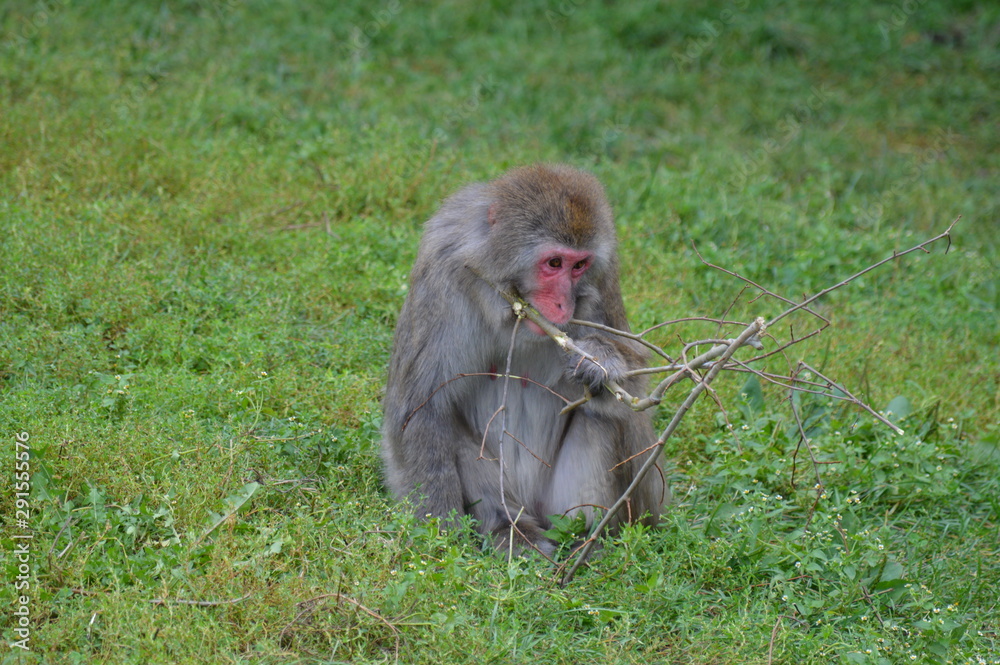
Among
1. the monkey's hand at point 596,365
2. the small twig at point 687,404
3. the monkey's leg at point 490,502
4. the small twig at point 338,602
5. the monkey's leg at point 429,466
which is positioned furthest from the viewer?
the monkey's leg at point 490,502

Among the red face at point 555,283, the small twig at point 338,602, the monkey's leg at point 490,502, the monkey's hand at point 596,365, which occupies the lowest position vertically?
the monkey's leg at point 490,502

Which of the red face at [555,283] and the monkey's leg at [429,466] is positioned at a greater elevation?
the red face at [555,283]

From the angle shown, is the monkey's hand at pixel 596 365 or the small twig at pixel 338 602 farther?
the monkey's hand at pixel 596 365

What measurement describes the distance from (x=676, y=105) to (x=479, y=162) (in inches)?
104

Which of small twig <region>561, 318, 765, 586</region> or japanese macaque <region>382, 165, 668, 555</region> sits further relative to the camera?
japanese macaque <region>382, 165, 668, 555</region>

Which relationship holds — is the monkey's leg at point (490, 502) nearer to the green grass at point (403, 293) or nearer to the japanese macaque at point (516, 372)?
the japanese macaque at point (516, 372)

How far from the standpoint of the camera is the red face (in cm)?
405

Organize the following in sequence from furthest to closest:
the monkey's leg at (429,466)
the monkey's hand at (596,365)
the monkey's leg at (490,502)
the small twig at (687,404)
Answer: the monkey's leg at (490,502) < the monkey's leg at (429,466) < the monkey's hand at (596,365) < the small twig at (687,404)

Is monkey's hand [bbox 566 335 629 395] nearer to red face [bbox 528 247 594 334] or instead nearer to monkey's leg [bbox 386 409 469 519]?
red face [bbox 528 247 594 334]

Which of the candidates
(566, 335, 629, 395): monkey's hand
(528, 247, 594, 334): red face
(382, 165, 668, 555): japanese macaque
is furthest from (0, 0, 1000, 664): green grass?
(528, 247, 594, 334): red face

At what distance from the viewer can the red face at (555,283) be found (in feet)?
13.3

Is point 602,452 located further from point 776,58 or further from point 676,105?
point 776,58

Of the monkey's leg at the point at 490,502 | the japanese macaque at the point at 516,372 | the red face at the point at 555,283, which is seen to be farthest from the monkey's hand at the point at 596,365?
the monkey's leg at the point at 490,502

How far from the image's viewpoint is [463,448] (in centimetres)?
440
